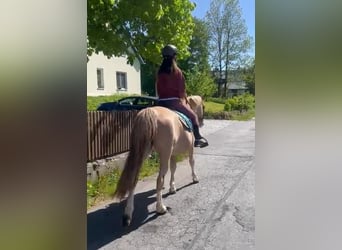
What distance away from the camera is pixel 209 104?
1986mm

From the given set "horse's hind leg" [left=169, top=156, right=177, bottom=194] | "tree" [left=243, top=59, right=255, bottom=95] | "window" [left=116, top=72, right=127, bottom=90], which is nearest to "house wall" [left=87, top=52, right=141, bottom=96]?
"window" [left=116, top=72, right=127, bottom=90]

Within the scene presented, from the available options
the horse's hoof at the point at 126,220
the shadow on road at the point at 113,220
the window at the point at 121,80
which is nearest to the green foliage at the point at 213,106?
the window at the point at 121,80

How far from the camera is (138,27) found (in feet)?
6.28

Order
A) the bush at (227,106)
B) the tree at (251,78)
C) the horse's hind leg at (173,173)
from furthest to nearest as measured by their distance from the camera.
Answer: the horse's hind leg at (173,173) → the bush at (227,106) → the tree at (251,78)

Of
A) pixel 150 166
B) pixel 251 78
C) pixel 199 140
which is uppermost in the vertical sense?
pixel 251 78

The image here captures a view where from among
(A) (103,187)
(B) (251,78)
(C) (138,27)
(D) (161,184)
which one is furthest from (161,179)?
(B) (251,78)

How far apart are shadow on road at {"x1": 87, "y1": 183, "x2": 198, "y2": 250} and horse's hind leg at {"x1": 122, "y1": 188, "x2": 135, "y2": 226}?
0.03 meters

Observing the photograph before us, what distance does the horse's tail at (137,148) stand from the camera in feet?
5.98

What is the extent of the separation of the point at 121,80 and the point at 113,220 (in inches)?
37.0

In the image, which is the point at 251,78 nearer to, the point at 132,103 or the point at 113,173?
the point at 132,103

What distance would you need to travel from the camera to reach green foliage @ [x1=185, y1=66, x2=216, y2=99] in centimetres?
166

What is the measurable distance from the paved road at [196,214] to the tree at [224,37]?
29 cm

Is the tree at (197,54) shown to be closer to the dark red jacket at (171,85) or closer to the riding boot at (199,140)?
the dark red jacket at (171,85)
